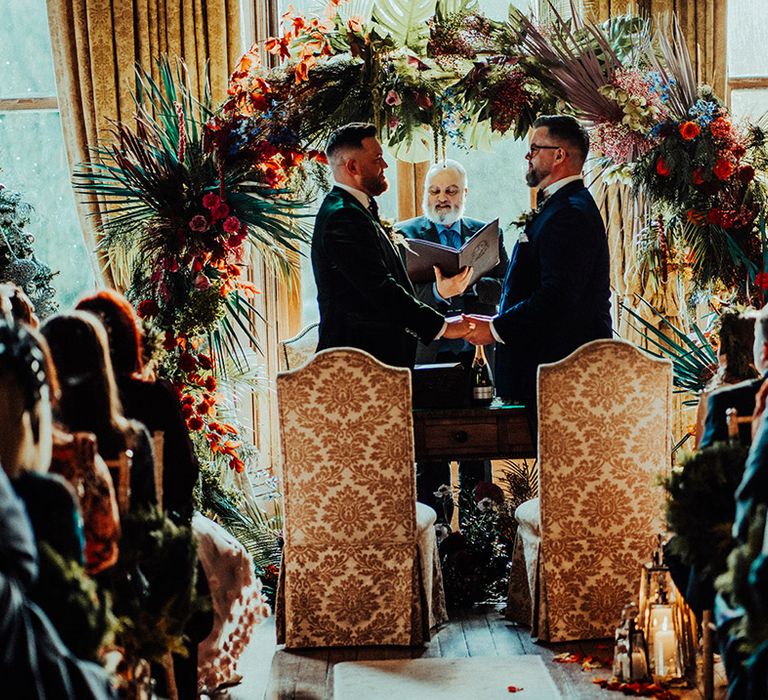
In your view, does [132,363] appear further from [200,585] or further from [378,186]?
[378,186]

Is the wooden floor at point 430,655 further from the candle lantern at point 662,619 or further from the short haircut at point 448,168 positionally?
the short haircut at point 448,168

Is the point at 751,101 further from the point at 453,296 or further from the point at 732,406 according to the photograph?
the point at 732,406

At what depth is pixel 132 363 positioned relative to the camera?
3.11m

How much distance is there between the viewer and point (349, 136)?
5.00 metres

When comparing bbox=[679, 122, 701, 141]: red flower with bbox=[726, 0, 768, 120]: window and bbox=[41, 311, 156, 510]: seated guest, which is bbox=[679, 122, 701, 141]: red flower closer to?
bbox=[726, 0, 768, 120]: window

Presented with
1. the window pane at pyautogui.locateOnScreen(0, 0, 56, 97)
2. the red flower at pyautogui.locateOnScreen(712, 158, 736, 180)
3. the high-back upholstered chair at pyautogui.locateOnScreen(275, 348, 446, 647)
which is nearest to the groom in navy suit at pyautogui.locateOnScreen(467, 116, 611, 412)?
the red flower at pyautogui.locateOnScreen(712, 158, 736, 180)

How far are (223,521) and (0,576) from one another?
11.4ft

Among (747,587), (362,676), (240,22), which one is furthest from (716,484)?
(240,22)

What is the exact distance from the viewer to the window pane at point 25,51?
21.7ft

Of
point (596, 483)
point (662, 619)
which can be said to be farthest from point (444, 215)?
point (662, 619)

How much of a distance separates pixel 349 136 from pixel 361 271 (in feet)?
1.90

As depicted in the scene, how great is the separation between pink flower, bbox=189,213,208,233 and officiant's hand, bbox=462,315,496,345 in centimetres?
115

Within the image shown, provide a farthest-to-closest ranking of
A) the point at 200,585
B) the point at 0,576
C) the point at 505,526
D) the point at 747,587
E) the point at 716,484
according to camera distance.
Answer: the point at 505,526 < the point at 200,585 < the point at 716,484 < the point at 747,587 < the point at 0,576

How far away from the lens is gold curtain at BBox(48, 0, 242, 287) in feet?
20.7
